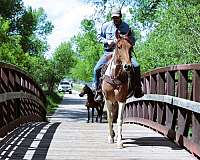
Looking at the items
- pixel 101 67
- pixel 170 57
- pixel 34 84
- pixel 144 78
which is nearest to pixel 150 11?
pixel 170 57

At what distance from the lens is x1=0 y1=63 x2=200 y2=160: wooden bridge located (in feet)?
27.6

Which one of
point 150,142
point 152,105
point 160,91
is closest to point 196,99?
point 150,142

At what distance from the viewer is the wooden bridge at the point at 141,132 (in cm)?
841

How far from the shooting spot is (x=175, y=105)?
31.8 ft

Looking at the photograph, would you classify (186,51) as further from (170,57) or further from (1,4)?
(1,4)

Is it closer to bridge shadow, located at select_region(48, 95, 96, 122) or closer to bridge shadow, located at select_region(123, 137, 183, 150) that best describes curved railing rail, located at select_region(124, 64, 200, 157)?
bridge shadow, located at select_region(123, 137, 183, 150)

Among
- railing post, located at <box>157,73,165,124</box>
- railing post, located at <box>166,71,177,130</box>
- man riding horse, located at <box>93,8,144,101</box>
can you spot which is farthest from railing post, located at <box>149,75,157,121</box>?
man riding horse, located at <box>93,8,144,101</box>

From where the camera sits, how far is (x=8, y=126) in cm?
1112

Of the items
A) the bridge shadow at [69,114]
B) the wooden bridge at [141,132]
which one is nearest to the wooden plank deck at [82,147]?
the wooden bridge at [141,132]

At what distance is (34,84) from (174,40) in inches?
277

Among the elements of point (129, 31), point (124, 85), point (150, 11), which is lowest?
point (124, 85)

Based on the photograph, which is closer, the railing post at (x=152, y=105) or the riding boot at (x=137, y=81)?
the riding boot at (x=137, y=81)

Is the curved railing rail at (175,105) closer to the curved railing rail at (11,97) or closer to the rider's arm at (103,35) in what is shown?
the rider's arm at (103,35)

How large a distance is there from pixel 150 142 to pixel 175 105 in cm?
100
